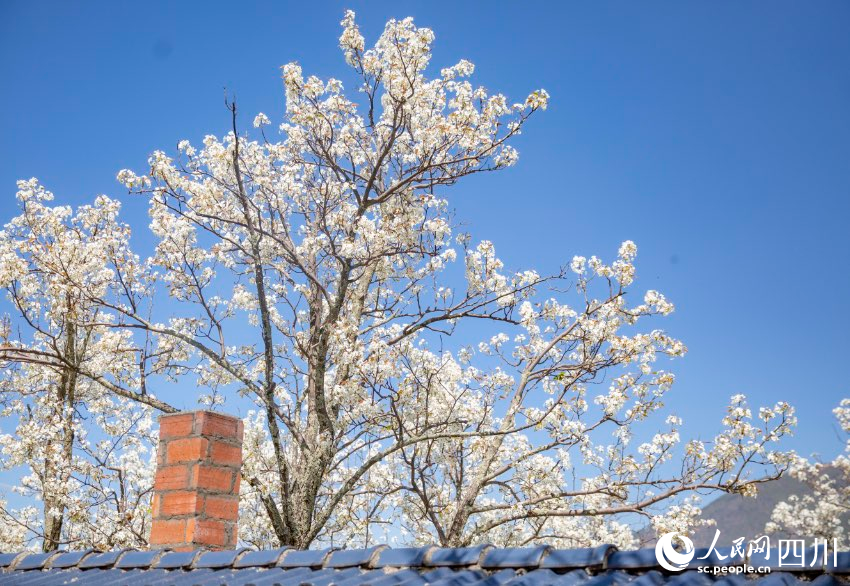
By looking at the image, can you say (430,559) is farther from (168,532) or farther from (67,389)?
(67,389)

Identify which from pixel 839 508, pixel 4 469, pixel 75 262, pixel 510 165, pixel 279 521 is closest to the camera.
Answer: pixel 279 521

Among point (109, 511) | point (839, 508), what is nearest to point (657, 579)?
point (109, 511)

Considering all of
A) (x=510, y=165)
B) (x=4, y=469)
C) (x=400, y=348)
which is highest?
(x=510, y=165)

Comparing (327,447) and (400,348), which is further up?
(400,348)

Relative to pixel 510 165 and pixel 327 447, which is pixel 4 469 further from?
pixel 510 165

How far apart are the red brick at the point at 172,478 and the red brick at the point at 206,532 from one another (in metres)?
0.35

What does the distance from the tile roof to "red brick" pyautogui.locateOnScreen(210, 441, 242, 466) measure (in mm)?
956

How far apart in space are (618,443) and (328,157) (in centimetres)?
711

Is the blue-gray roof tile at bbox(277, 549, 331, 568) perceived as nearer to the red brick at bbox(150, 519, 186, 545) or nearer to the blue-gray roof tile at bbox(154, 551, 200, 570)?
the blue-gray roof tile at bbox(154, 551, 200, 570)

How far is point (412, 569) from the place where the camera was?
15.6ft

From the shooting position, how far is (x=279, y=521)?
442 inches

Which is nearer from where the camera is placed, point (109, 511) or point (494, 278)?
point (494, 278)

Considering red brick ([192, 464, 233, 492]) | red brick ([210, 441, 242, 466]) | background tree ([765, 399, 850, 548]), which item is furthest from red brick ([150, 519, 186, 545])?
background tree ([765, 399, 850, 548])

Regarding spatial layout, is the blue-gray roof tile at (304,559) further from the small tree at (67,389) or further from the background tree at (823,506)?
the background tree at (823,506)
